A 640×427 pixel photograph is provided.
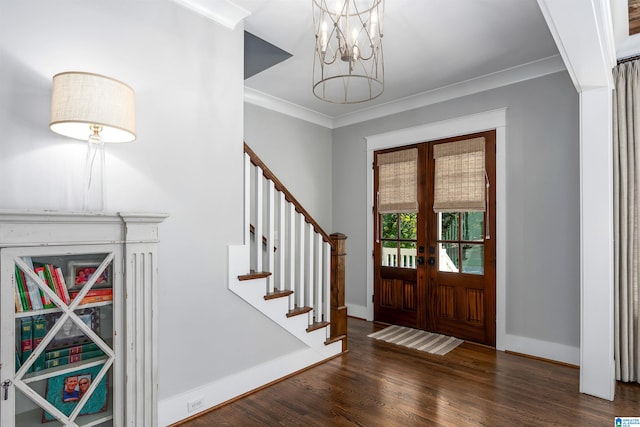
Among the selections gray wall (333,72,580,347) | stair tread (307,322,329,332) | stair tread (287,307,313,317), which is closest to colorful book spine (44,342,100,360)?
stair tread (287,307,313,317)

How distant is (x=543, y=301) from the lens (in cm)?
339

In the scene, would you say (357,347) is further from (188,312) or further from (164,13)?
(164,13)

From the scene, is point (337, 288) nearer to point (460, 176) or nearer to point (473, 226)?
point (473, 226)

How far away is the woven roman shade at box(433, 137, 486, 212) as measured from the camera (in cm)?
381

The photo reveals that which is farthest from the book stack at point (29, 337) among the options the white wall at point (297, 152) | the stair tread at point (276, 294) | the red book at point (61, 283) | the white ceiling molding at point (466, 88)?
the white ceiling molding at point (466, 88)

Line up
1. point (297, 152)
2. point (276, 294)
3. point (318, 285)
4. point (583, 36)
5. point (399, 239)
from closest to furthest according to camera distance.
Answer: point (583, 36) → point (276, 294) → point (318, 285) → point (399, 239) → point (297, 152)

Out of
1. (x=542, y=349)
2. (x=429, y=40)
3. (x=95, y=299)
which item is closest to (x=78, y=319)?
(x=95, y=299)

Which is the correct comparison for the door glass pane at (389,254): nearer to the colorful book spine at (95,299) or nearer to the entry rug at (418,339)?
the entry rug at (418,339)

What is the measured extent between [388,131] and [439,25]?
1860mm

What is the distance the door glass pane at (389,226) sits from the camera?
4559mm

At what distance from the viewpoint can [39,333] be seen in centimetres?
148

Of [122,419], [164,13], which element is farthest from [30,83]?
[122,419]

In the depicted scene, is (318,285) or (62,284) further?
(318,285)

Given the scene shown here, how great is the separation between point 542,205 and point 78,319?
3.70 metres
